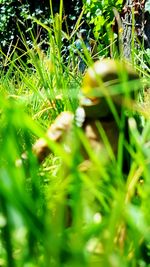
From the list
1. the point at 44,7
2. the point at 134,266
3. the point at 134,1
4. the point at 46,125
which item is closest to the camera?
the point at 134,266

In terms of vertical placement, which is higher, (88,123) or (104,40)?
(88,123)

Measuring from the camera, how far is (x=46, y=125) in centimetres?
149

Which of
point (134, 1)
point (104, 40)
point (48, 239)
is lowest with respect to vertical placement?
point (104, 40)

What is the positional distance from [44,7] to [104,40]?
11.2ft

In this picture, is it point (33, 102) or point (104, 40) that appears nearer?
point (33, 102)

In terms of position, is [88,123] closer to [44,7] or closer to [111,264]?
[111,264]

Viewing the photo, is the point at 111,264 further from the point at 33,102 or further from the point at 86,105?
the point at 33,102

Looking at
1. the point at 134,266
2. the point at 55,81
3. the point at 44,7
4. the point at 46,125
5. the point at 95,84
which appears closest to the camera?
the point at 134,266

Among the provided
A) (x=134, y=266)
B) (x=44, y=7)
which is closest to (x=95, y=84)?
(x=134, y=266)

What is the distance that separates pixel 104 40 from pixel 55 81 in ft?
5.68

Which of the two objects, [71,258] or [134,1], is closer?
[71,258]

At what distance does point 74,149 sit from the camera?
0.46 meters

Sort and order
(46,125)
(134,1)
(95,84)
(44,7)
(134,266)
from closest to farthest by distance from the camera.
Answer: (134,266) → (95,84) → (46,125) → (134,1) → (44,7)

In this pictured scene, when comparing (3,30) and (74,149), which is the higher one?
(74,149)
